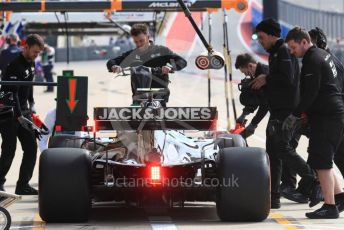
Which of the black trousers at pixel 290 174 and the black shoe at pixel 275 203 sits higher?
the black trousers at pixel 290 174

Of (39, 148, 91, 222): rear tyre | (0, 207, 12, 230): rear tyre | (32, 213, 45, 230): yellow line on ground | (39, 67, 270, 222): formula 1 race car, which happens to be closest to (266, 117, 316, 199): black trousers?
(39, 67, 270, 222): formula 1 race car

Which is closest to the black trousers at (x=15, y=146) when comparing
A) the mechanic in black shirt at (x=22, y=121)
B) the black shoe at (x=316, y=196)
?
the mechanic in black shirt at (x=22, y=121)

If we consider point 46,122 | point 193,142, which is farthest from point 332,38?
point 193,142

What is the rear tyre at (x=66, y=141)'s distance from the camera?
1120 centimetres

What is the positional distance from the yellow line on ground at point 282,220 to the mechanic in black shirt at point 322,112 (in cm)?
27

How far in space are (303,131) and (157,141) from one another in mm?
2035

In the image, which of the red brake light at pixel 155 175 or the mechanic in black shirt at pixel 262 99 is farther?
the mechanic in black shirt at pixel 262 99

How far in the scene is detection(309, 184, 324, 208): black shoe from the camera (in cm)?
1089

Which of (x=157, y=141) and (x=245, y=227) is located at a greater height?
(x=157, y=141)

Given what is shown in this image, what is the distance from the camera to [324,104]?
10141mm

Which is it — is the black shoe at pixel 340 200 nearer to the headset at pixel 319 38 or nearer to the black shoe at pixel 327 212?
the black shoe at pixel 327 212

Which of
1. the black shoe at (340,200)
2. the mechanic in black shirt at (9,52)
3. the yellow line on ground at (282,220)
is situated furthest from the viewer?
the mechanic in black shirt at (9,52)

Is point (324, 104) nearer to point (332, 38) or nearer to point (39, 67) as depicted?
point (39, 67)

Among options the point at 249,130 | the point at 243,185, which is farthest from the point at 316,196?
the point at 249,130
